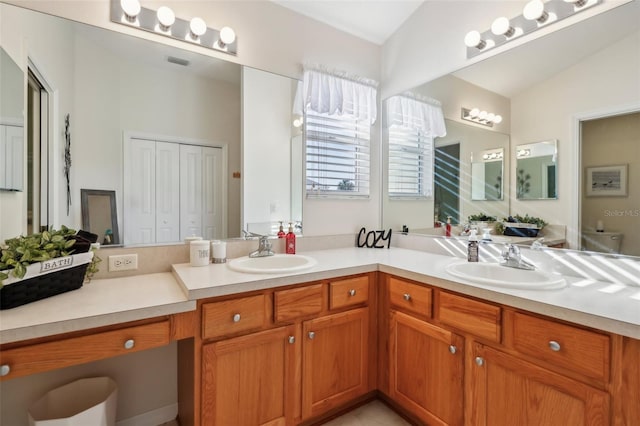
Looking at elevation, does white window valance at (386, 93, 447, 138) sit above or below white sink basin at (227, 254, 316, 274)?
above

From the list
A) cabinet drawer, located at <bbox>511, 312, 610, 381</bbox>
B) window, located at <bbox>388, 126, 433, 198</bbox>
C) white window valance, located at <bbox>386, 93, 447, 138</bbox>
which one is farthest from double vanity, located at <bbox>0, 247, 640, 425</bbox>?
white window valance, located at <bbox>386, 93, 447, 138</bbox>

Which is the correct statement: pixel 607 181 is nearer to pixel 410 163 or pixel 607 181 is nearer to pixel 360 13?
pixel 410 163

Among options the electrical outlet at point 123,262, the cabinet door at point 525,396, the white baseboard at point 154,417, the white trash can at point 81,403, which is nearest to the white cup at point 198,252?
the electrical outlet at point 123,262

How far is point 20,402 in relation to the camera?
55.2 inches

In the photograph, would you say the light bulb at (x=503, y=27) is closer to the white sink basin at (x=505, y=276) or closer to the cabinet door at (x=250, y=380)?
the white sink basin at (x=505, y=276)

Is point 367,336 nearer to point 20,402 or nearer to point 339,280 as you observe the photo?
point 339,280

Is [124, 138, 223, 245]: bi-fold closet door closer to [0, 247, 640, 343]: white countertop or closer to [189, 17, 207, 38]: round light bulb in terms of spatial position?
[0, 247, 640, 343]: white countertop

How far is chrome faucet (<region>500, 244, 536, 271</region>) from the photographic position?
1607 millimetres

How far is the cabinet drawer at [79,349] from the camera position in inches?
38.8

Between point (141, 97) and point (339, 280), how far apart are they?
59.1 inches

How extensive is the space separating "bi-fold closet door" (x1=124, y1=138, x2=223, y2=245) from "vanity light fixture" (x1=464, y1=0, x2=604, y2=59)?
5.92 feet

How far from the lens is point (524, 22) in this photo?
68.8 inches

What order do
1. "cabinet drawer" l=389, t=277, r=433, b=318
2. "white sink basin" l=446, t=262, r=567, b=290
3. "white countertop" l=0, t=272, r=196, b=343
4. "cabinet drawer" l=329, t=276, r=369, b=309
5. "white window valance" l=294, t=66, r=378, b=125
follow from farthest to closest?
"white window valance" l=294, t=66, r=378, b=125 → "cabinet drawer" l=329, t=276, r=369, b=309 → "cabinet drawer" l=389, t=277, r=433, b=318 → "white sink basin" l=446, t=262, r=567, b=290 → "white countertop" l=0, t=272, r=196, b=343

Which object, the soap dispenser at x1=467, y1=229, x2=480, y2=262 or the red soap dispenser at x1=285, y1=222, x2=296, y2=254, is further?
the red soap dispenser at x1=285, y1=222, x2=296, y2=254
